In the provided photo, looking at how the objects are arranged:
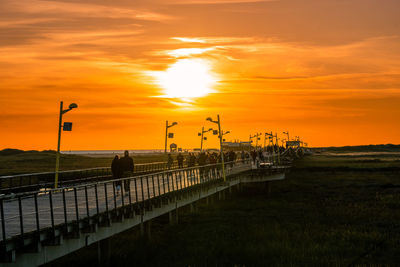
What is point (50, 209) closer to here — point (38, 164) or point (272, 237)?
point (272, 237)

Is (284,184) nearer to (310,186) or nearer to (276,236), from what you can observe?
(310,186)

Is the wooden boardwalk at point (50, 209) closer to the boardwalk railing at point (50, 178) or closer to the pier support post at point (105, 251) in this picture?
the pier support post at point (105, 251)

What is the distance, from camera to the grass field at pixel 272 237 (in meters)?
24.1

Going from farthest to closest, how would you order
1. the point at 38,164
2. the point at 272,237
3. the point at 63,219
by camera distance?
the point at 38,164 < the point at 272,237 < the point at 63,219

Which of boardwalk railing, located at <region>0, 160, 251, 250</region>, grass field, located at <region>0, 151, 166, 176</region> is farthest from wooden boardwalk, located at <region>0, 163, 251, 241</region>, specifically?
grass field, located at <region>0, 151, 166, 176</region>

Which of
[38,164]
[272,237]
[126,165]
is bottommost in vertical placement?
[272,237]

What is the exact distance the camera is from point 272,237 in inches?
1163

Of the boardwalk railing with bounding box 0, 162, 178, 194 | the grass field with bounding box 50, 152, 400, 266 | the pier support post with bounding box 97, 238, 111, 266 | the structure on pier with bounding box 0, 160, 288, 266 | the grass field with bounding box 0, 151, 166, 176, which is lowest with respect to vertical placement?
the grass field with bounding box 50, 152, 400, 266

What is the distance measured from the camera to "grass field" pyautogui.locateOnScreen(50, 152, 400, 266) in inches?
949

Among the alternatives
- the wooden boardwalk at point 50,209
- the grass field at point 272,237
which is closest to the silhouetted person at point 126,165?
the wooden boardwalk at point 50,209

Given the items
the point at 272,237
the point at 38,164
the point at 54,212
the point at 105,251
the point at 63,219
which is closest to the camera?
the point at 63,219

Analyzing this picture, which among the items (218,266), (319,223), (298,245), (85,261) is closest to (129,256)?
(85,261)

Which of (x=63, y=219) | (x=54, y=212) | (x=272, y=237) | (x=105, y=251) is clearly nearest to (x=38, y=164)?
(x=272, y=237)

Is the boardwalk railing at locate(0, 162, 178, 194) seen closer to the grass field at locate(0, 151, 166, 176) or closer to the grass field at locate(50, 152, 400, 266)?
the grass field at locate(50, 152, 400, 266)
